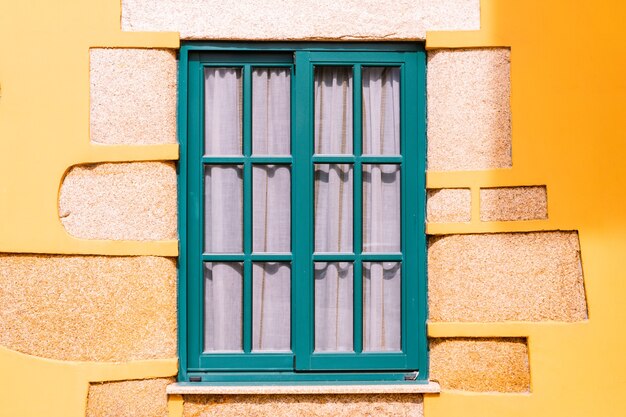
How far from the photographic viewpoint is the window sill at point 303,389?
167 inches

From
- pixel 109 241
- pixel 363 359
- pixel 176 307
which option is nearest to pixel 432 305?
pixel 363 359

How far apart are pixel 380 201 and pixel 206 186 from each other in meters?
1.08

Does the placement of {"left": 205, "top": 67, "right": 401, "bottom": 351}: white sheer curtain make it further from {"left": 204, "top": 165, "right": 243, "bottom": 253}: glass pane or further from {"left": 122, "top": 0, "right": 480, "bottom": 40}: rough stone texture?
{"left": 122, "top": 0, "right": 480, "bottom": 40}: rough stone texture

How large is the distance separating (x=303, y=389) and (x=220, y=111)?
5.77 feet

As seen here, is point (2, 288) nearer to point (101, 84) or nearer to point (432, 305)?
point (101, 84)

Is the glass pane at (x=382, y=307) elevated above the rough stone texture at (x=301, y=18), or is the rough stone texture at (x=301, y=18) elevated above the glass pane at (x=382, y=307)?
the rough stone texture at (x=301, y=18)

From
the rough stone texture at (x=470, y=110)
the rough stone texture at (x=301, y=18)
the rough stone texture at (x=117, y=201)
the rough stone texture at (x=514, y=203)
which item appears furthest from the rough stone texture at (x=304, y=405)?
the rough stone texture at (x=301, y=18)

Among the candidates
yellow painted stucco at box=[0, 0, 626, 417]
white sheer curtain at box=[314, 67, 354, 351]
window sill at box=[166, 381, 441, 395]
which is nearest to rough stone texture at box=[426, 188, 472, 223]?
yellow painted stucco at box=[0, 0, 626, 417]

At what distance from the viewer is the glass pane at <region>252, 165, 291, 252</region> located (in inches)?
173

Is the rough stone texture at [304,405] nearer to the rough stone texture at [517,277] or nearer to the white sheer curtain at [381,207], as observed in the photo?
the white sheer curtain at [381,207]

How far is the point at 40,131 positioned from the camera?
4.21 meters

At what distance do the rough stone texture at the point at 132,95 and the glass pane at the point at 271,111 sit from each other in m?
0.51

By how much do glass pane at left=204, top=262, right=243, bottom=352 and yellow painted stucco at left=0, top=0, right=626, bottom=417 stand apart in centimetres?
32

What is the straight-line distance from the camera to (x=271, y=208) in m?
4.41
